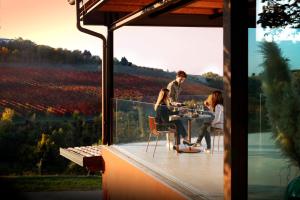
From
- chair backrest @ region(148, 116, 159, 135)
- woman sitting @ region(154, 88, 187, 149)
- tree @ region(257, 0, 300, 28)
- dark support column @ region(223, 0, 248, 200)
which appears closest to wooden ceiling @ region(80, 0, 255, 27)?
woman sitting @ region(154, 88, 187, 149)

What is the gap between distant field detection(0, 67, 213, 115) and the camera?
3088cm

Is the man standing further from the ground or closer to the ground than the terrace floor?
further from the ground

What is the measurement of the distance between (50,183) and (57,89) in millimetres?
5015

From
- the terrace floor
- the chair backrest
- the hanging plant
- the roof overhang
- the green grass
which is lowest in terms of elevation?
the green grass

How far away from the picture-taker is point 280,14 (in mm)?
3580

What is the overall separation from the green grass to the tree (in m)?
26.4

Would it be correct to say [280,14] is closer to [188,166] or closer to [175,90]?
[188,166]

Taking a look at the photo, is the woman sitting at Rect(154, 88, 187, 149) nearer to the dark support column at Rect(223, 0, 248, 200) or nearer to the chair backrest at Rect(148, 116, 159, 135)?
the chair backrest at Rect(148, 116, 159, 135)

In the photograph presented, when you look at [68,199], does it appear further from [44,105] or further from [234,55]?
[234,55]

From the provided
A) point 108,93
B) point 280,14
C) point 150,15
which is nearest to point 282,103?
point 280,14

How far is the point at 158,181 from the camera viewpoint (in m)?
6.62

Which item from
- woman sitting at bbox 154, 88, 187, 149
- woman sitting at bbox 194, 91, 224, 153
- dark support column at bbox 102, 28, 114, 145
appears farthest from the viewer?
dark support column at bbox 102, 28, 114, 145

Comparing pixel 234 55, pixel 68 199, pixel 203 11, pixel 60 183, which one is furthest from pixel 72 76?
pixel 234 55

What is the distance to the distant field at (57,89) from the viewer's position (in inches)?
1216
